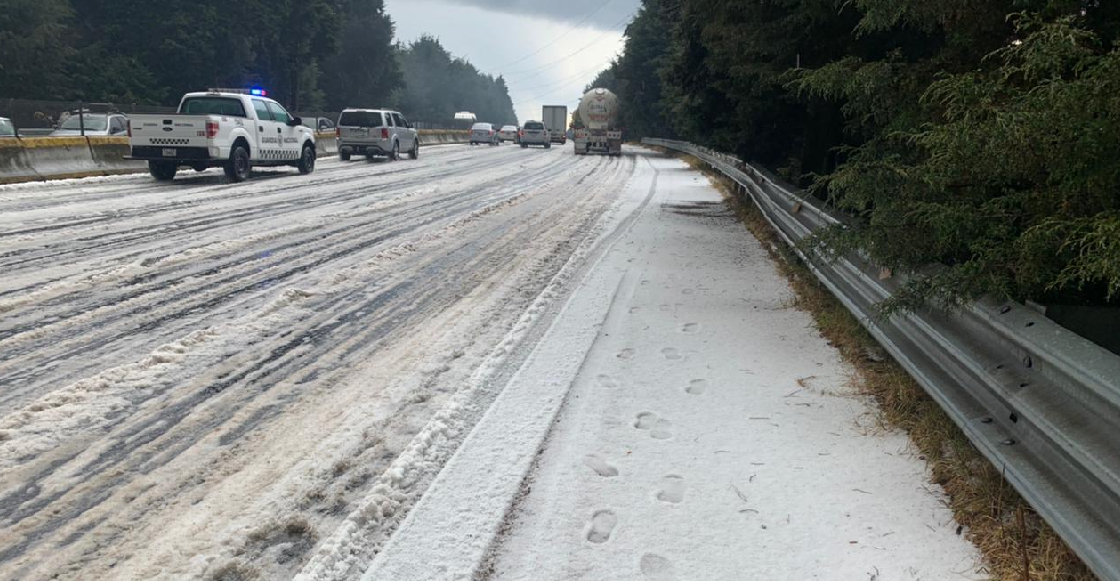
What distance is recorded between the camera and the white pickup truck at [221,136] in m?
16.7

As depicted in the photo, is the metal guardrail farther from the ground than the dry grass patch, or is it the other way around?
the metal guardrail

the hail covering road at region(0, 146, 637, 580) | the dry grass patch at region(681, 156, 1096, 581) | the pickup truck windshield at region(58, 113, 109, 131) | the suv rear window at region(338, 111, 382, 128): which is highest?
the suv rear window at region(338, 111, 382, 128)

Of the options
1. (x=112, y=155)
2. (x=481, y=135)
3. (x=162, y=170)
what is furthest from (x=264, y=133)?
(x=481, y=135)

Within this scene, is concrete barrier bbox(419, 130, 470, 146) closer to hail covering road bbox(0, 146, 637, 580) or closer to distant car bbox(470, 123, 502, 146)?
distant car bbox(470, 123, 502, 146)

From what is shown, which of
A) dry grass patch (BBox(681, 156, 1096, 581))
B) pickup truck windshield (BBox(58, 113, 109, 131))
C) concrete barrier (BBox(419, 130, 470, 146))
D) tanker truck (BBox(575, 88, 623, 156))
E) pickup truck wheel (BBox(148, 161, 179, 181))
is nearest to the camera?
dry grass patch (BBox(681, 156, 1096, 581))

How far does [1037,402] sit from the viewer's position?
3061 mm

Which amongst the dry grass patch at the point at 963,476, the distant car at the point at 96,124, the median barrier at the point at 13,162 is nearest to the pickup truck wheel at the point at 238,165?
the median barrier at the point at 13,162

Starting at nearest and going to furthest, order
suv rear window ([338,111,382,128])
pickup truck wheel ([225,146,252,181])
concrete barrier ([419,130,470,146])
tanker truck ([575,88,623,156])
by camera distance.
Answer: pickup truck wheel ([225,146,252,181]) < suv rear window ([338,111,382,128]) < tanker truck ([575,88,623,156]) < concrete barrier ([419,130,470,146])

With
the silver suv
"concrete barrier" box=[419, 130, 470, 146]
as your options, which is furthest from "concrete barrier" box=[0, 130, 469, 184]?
"concrete barrier" box=[419, 130, 470, 146]

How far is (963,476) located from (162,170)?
58.1 ft

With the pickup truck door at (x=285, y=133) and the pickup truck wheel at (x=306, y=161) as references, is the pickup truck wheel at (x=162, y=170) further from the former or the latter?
the pickup truck wheel at (x=306, y=161)

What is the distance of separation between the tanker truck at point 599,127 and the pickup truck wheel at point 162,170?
89.2ft

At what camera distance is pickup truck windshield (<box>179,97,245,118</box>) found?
718 inches

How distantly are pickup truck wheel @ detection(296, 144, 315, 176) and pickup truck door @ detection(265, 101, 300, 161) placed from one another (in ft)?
0.95
